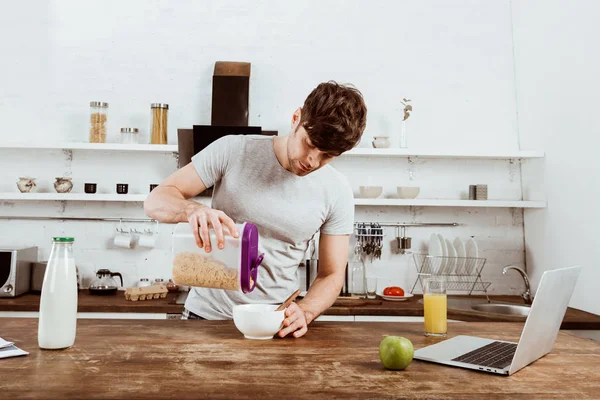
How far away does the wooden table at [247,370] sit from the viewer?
1076mm

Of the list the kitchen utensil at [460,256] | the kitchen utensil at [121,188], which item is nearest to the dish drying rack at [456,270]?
the kitchen utensil at [460,256]

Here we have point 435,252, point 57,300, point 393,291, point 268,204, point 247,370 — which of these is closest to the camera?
point 247,370

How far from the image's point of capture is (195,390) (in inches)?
42.2

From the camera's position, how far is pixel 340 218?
2057 mm

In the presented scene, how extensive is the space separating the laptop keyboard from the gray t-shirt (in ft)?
2.44

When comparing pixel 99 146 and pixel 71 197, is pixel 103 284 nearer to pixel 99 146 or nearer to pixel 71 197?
pixel 71 197

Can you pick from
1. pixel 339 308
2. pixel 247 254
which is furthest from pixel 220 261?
pixel 339 308

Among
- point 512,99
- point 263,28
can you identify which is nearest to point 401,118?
point 512,99

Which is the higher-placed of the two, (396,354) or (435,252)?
(435,252)

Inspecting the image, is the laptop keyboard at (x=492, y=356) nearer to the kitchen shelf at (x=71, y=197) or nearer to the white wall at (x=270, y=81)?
the white wall at (x=270, y=81)

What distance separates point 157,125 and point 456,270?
2.28 m

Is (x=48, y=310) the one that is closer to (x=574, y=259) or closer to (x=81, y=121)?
(x=81, y=121)

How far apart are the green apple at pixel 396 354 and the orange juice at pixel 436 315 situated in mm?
439

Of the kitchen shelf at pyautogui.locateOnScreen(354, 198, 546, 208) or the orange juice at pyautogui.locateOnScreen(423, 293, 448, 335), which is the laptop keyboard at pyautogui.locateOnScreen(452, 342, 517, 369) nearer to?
the orange juice at pyautogui.locateOnScreen(423, 293, 448, 335)
